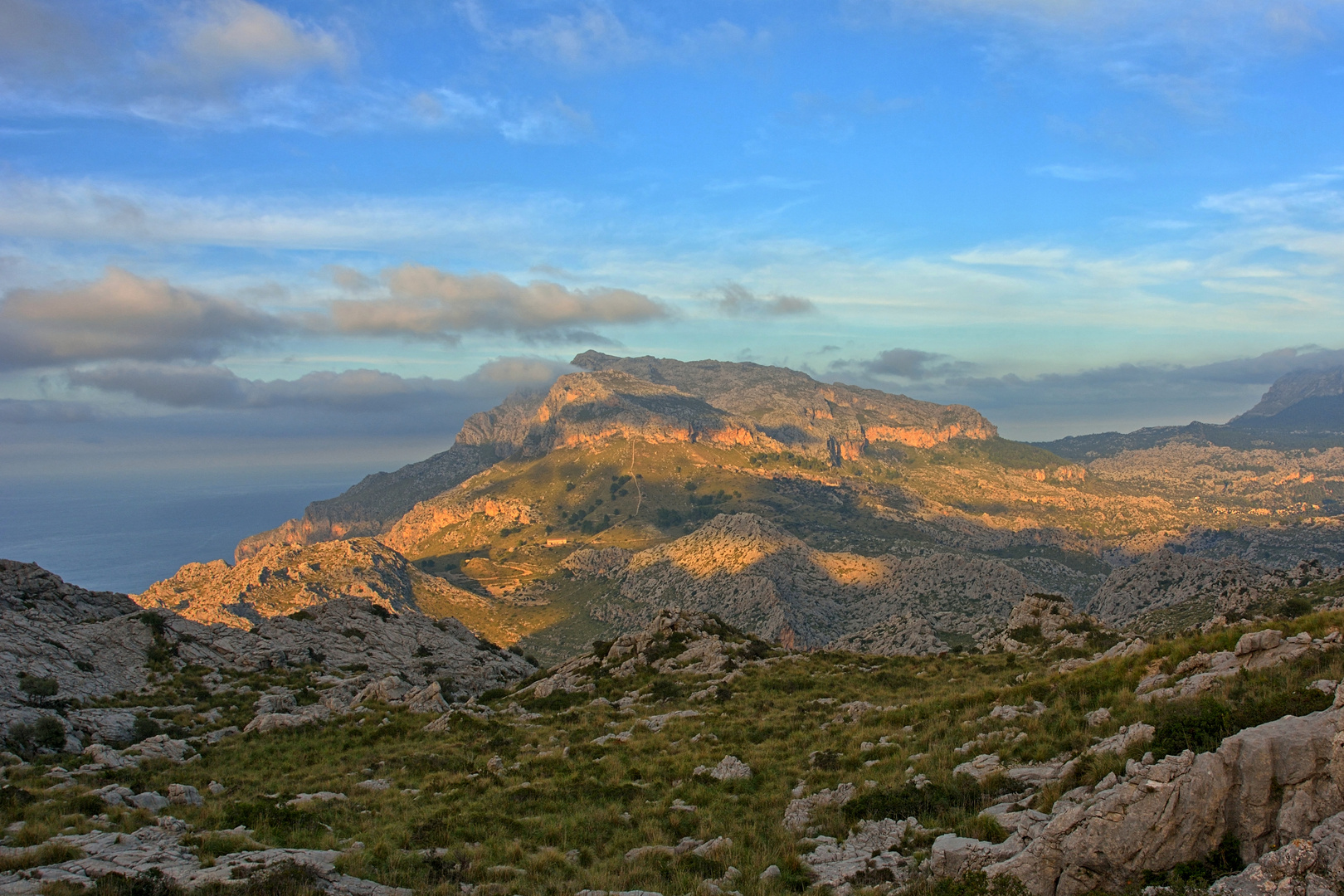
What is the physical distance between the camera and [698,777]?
2450 cm

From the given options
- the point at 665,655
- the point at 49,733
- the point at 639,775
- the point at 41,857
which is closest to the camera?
the point at 41,857

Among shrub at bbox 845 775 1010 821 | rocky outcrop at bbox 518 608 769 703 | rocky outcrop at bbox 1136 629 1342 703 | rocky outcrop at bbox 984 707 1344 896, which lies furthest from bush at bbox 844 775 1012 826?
rocky outcrop at bbox 518 608 769 703

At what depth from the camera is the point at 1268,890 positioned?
29.9 feet

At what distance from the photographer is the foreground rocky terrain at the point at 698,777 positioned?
444 inches

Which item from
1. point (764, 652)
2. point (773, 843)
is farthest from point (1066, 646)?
point (773, 843)

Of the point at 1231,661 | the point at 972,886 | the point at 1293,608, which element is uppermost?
the point at 1231,661

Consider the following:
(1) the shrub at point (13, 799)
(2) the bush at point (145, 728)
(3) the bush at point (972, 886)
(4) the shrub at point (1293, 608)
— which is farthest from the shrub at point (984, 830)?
(4) the shrub at point (1293, 608)

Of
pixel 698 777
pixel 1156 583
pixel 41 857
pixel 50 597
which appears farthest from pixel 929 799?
pixel 1156 583

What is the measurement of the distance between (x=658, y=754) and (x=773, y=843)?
37.4ft

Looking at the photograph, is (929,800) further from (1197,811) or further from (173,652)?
(173,652)

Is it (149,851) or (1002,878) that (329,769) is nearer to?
(149,851)

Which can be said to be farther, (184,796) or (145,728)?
(145,728)

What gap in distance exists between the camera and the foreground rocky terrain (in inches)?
444

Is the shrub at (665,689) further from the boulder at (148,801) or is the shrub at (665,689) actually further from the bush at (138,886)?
the bush at (138,886)
